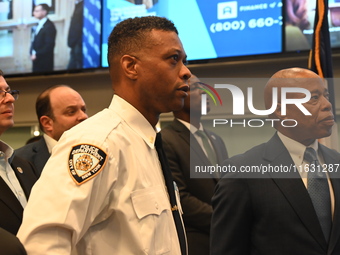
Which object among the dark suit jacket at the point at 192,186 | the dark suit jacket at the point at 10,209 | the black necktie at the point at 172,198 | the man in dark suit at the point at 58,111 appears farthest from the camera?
the man in dark suit at the point at 58,111

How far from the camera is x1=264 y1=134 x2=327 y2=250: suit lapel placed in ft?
6.15

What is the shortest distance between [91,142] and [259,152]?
96 cm

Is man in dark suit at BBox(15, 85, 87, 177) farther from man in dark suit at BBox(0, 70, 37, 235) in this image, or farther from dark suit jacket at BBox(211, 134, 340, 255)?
dark suit jacket at BBox(211, 134, 340, 255)

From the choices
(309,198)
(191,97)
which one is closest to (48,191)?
(309,198)

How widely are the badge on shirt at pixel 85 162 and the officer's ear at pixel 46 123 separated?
188cm

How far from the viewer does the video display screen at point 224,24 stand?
14.7 ft

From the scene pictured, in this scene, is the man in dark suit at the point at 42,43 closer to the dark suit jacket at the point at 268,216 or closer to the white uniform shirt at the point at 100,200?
the dark suit jacket at the point at 268,216

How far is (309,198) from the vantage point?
1.92 metres

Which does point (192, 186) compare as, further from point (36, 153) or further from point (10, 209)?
point (10, 209)

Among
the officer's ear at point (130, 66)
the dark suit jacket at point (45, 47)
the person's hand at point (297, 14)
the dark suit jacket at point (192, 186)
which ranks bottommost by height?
the dark suit jacket at point (192, 186)

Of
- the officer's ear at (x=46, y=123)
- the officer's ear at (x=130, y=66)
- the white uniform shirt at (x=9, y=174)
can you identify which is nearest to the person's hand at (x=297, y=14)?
the officer's ear at (x=46, y=123)

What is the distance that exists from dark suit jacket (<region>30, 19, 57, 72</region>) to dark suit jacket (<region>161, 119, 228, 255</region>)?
291 cm

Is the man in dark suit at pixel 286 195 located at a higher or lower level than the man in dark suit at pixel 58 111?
lower

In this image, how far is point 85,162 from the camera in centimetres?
126
